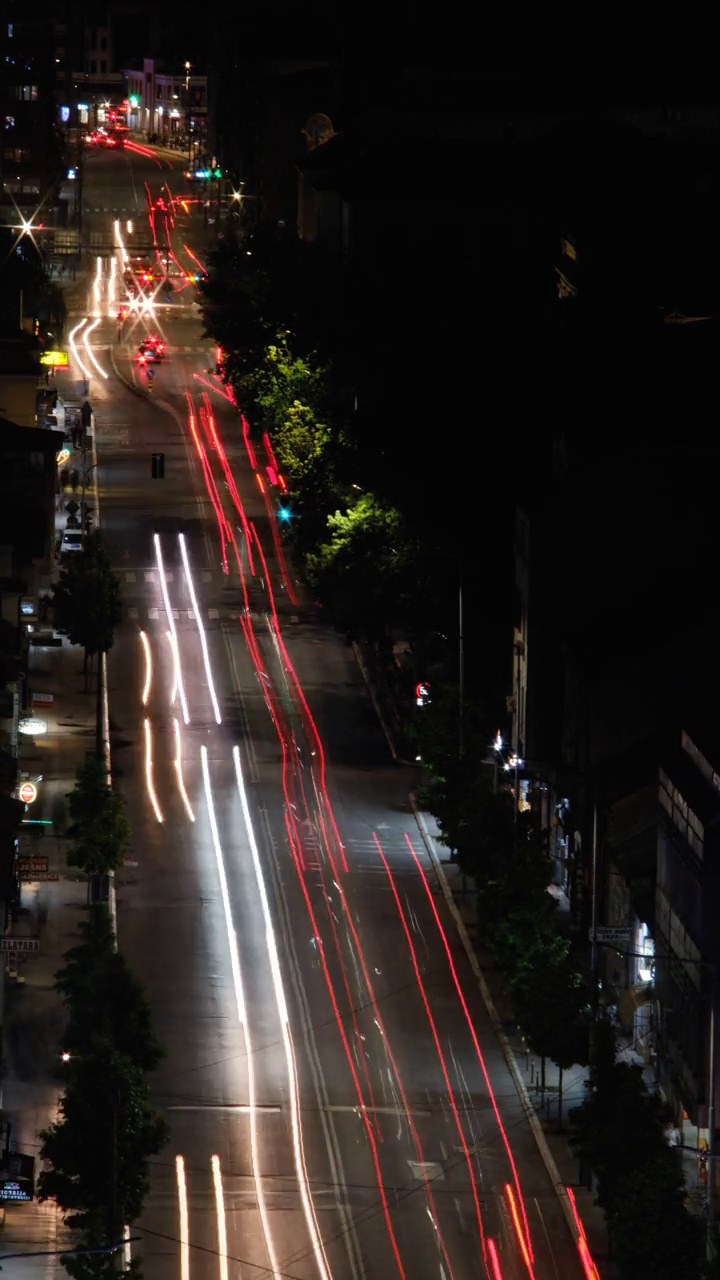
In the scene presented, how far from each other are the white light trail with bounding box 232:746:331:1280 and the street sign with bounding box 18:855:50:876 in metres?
6.56

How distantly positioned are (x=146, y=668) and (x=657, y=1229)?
5211cm

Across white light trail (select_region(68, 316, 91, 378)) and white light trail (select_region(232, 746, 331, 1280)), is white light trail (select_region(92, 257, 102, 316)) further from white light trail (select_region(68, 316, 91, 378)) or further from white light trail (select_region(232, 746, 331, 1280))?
white light trail (select_region(232, 746, 331, 1280))

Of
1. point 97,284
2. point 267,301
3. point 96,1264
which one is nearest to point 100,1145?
point 96,1264

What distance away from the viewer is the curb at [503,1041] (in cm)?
6144

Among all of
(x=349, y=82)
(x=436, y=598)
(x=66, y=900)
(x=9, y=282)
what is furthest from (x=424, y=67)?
(x=66, y=900)

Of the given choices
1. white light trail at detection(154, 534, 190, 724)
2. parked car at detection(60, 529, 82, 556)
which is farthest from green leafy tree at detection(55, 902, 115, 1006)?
parked car at detection(60, 529, 82, 556)

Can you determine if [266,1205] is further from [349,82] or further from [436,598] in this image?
[349,82]

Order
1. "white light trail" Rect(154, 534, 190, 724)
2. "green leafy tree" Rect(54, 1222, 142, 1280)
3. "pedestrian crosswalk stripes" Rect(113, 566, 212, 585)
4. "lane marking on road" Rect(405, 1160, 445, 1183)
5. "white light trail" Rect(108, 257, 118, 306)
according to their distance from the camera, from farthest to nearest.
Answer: "white light trail" Rect(108, 257, 118, 306) < "pedestrian crosswalk stripes" Rect(113, 566, 212, 585) < "white light trail" Rect(154, 534, 190, 724) < "lane marking on road" Rect(405, 1160, 445, 1183) < "green leafy tree" Rect(54, 1222, 142, 1280)

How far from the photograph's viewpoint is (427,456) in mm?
108688

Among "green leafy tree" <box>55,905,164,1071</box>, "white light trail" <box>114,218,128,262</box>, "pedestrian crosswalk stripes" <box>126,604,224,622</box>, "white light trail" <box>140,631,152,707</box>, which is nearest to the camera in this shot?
"green leafy tree" <box>55,905,164,1071</box>

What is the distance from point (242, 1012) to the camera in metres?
72.1

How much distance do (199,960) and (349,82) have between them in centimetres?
9043

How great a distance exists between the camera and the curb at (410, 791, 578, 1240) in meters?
61.4

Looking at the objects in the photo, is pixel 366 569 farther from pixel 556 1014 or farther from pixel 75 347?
pixel 75 347
